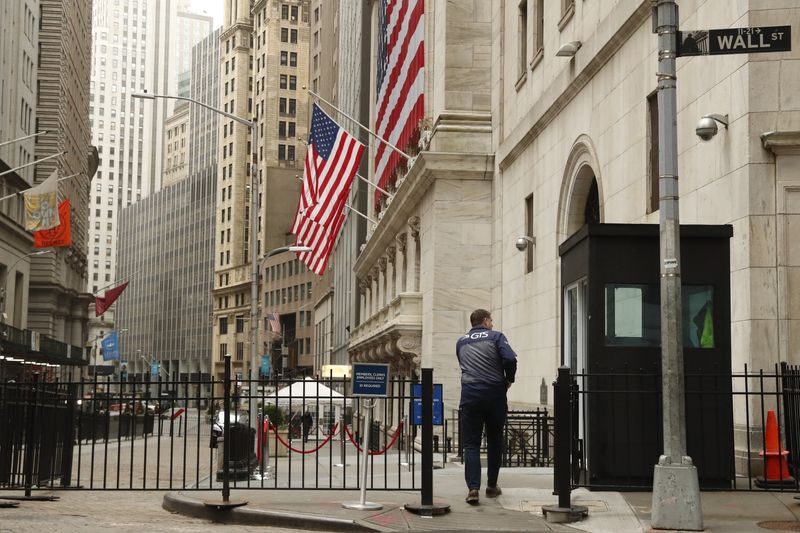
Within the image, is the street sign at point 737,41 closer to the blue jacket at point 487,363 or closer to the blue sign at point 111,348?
the blue jacket at point 487,363

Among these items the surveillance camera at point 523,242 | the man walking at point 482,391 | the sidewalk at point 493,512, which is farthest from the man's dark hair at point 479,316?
the surveillance camera at point 523,242

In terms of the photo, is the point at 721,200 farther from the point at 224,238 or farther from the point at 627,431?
the point at 224,238

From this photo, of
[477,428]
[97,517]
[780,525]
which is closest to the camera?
[780,525]

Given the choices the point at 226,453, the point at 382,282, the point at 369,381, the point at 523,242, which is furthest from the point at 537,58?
the point at 382,282

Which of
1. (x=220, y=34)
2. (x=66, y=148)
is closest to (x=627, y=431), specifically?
(x=66, y=148)

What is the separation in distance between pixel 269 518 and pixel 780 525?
5179 millimetres

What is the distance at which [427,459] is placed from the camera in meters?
11.7

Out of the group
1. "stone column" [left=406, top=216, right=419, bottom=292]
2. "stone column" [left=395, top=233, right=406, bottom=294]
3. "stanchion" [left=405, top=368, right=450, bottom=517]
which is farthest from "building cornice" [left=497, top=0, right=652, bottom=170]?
"stanchion" [left=405, top=368, right=450, bottom=517]

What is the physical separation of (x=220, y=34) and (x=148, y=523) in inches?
6491

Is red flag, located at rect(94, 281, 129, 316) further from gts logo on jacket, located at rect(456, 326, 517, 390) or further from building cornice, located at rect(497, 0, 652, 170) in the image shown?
gts logo on jacket, located at rect(456, 326, 517, 390)

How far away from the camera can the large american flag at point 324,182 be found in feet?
105

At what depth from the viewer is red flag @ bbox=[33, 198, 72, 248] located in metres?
50.9

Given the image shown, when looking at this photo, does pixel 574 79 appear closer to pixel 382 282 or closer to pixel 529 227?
pixel 529 227

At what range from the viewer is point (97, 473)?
2297 cm
